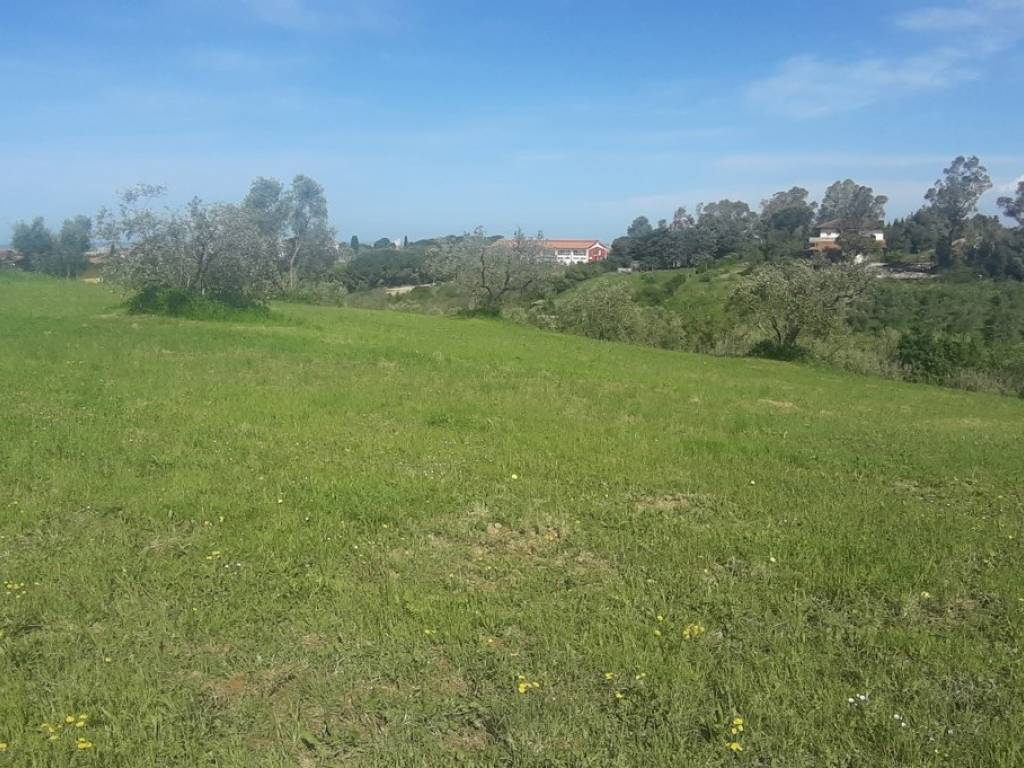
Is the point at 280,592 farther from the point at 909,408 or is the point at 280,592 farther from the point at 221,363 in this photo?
the point at 909,408

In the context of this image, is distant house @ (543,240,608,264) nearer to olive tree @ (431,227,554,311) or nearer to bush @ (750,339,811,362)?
olive tree @ (431,227,554,311)

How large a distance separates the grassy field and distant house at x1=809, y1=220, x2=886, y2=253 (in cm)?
8580

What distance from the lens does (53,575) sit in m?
5.59

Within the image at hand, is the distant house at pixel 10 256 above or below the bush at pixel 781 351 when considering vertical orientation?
above

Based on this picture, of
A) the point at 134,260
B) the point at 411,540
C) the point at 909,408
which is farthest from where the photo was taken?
the point at 134,260

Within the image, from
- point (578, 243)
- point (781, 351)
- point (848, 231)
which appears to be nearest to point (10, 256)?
point (781, 351)

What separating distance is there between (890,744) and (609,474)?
16.3 ft

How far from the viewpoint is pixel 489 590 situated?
5641 millimetres

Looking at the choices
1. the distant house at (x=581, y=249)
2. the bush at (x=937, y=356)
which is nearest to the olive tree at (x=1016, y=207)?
the bush at (x=937, y=356)

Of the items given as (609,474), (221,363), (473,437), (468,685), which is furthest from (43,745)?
(221,363)

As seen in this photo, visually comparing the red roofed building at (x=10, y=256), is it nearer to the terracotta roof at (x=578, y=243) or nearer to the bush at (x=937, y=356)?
the bush at (x=937, y=356)

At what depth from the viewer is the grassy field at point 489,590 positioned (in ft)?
13.1

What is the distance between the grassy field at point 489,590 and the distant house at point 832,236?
85.8 metres

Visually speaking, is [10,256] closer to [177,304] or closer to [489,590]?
[177,304]
